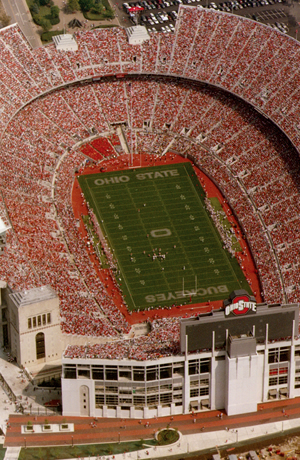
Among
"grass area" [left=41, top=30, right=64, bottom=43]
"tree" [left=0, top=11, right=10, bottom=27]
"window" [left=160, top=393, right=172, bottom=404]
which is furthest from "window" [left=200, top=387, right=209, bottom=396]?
"tree" [left=0, top=11, right=10, bottom=27]

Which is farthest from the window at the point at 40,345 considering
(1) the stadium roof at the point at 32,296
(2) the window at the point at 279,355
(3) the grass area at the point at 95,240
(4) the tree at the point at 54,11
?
(4) the tree at the point at 54,11

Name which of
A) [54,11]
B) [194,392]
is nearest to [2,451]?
Result: [194,392]

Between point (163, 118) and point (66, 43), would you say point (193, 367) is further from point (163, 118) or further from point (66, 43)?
point (66, 43)

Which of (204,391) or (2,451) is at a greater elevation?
(204,391)

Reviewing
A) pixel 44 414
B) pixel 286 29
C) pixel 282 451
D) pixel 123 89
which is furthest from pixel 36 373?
pixel 286 29

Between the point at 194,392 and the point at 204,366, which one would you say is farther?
the point at 194,392

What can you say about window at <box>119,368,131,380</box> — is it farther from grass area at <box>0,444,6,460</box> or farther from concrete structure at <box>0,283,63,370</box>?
grass area at <box>0,444,6,460</box>

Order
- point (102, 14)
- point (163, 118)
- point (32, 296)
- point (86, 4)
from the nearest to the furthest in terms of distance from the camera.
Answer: point (32, 296) → point (163, 118) → point (86, 4) → point (102, 14)
